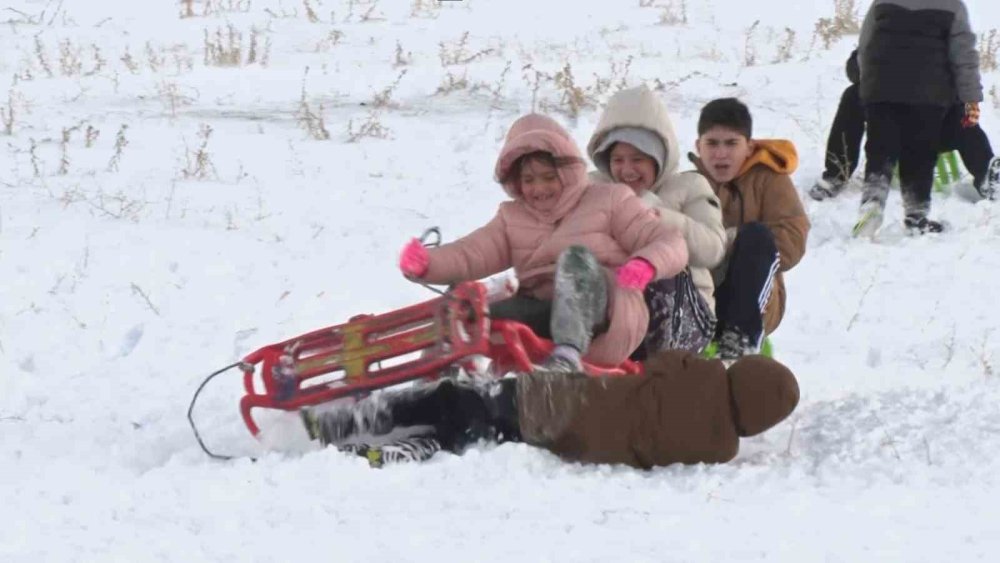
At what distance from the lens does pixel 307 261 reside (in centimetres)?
769

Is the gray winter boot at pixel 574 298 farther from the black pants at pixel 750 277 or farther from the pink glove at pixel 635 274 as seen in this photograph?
the black pants at pixel 750 277

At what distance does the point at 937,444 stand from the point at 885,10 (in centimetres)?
432

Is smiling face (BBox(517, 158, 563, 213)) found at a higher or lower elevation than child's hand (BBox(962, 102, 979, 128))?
higher

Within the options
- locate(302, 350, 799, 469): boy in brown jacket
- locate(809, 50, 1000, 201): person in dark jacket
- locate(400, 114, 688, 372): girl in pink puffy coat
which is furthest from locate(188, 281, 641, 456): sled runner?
locate(809, 50, 1000, 201): person in dark jacket

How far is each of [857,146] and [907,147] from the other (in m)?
0.65

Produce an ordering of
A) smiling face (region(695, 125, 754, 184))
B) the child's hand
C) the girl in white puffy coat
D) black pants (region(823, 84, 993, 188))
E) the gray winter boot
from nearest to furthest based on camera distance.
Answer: the gray winter boot → the girl in white puffy coat → smiling face (region(695, 125, 754, 184)) → the child's hand → black pants (region(823, 84, 993, 188))

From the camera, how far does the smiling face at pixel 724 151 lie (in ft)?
19.9

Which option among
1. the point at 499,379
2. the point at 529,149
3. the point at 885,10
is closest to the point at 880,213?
the point at 885,10

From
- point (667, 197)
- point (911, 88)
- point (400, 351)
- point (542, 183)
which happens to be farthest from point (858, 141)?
point (400, 351)

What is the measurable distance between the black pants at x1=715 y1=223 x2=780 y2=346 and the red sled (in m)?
0.63

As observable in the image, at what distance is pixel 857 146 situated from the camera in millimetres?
9352

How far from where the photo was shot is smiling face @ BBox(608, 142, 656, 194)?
5.77 meters

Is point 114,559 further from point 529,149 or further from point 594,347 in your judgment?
point 529,149

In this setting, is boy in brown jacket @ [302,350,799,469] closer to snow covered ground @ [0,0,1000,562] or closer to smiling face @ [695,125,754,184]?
snow covered ground @ [0,0,1000,562]
